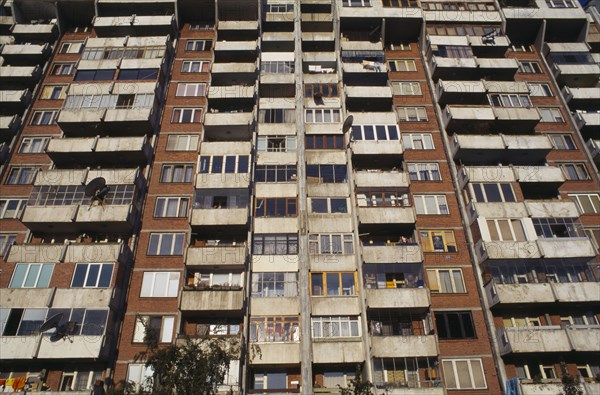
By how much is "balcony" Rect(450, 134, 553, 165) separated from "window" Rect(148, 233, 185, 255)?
22.0 metres

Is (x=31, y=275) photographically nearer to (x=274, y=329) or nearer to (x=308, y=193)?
(x=274, y=329)

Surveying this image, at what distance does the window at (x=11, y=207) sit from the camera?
33719 mm

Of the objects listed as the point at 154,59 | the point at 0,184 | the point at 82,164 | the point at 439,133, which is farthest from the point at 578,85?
the point at 0,184

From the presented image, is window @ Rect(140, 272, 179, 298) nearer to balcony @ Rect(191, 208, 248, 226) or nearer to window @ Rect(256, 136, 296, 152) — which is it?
balcony @ Rect(191, 208, 248, 226)

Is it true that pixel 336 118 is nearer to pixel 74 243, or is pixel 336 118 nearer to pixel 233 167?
pixel 233 167

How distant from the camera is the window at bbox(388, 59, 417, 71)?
141 feet

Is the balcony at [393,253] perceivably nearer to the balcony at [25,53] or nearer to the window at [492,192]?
the window at [492,192]

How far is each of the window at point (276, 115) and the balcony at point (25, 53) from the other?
72.1 feet

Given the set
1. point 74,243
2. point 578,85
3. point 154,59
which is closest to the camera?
point 74,243

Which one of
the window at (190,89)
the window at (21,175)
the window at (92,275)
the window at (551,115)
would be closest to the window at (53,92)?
the window at (21,175)

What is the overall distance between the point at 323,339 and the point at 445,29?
106ft

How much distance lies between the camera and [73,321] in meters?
27.0

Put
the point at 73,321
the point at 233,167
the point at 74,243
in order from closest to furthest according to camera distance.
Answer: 1. the point at 73,321
2. the point at 74,243
3. the point at 233,167

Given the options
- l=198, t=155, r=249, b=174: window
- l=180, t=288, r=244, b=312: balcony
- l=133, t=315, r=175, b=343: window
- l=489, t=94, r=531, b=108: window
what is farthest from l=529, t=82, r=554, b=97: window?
l=133, t=315, r=175, b=343: window
